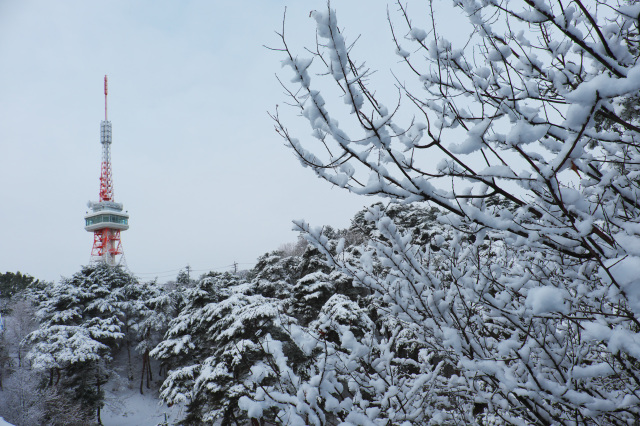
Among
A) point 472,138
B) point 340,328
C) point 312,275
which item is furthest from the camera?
point 312,275

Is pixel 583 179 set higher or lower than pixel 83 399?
higher

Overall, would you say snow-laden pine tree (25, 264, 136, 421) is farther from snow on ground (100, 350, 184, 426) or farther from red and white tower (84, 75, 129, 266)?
red and white tower (84, 75, 129, 266)

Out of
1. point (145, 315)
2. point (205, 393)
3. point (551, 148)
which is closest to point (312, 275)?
point (205, 393)

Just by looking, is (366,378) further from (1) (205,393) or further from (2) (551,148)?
(1) (205,393)

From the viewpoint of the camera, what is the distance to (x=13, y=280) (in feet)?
122

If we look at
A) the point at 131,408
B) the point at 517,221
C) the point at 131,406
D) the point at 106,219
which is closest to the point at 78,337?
the point at 131,408

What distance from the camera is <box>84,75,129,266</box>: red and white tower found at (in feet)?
175

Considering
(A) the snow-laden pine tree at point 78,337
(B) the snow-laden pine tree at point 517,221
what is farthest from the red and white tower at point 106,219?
(B) the snow-laden pine tree at point 517,221

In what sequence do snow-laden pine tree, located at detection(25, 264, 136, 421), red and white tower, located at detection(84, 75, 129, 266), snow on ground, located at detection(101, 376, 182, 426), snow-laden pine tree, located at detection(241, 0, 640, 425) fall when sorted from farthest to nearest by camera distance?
red and white tower, located at detection(84, 75, 129, 266) < snow on ground, located at detection(101, 376, 182, 426) < snow-laden pine tree, located at detection(25, 264, 136, 421) < snow-laden pine tree, located at detection(241, 0, 640, 425)

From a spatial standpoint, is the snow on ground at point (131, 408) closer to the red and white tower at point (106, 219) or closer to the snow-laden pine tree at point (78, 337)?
the snow-laden pine tree at point (78, 337)

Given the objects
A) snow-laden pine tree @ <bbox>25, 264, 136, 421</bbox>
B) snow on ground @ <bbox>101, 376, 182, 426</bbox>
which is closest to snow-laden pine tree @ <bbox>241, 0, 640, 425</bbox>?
snow-laden pine tree @ <bbox>25, 264, 136, 421</bbox>

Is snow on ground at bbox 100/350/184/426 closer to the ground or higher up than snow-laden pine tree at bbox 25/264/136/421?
closer to the ground

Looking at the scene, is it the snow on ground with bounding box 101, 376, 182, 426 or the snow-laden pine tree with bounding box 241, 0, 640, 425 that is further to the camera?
the snow on ground with bounding box 101, 376, 182, 426

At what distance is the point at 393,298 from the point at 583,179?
1.56 metres
